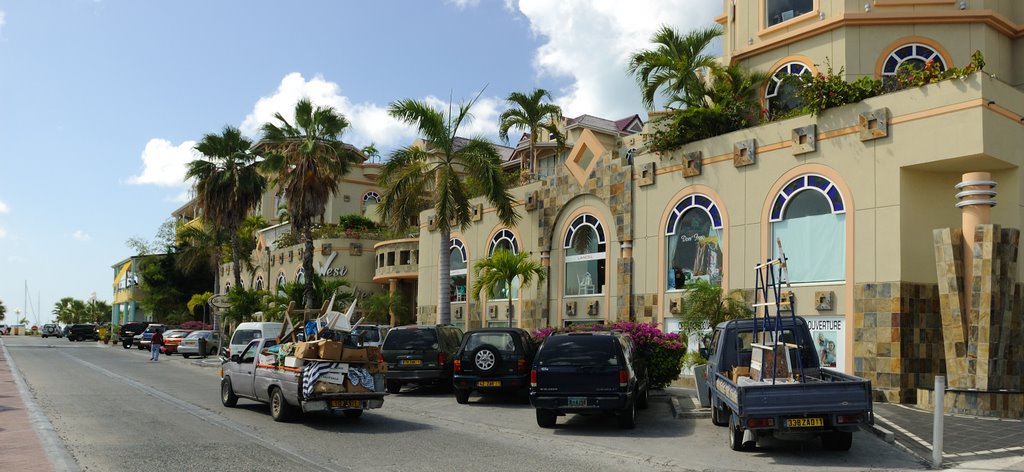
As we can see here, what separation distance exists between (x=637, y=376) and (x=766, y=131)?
30.2 ft

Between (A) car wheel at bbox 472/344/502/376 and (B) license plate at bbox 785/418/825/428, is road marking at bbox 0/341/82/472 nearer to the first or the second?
(A) car wheel at bbox 472/344/502/376

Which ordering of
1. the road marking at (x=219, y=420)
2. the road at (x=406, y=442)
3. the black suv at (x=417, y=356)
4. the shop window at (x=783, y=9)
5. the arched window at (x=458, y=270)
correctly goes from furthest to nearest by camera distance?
the arched window at (x=458, y=270) → the shop window at (x=783, y=9) → the black suv at (x=417, y=356) → the road marking at (x=219, y=420) → the road at (x=406, y=442)

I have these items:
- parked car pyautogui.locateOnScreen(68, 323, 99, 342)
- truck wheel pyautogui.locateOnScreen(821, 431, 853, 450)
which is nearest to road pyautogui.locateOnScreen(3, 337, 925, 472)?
truck wheel pyautogui.locateOnScreen(821, 431, 853, 450)

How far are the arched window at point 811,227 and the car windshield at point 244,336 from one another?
1755 cm

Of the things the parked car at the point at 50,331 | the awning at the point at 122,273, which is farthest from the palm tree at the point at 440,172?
the parked car at the point at 50,331

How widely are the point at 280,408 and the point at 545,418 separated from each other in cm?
465

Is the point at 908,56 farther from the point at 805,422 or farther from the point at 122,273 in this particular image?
the point at 122,273

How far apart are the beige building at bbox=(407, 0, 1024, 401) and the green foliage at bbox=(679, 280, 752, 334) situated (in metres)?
0.88

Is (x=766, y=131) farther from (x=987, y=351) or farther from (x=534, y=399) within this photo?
(x=534, y=399)

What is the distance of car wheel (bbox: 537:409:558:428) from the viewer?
48.2 ft

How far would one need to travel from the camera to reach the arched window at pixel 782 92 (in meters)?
24.7

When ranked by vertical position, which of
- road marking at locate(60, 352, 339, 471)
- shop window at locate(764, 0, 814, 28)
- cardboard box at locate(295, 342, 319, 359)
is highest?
shop window at locate(764, 0, 814, 28)

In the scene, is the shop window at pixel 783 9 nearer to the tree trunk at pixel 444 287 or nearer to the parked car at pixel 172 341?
the tree trunk at pixel 444 287

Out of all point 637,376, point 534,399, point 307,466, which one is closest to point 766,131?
point 637,376
